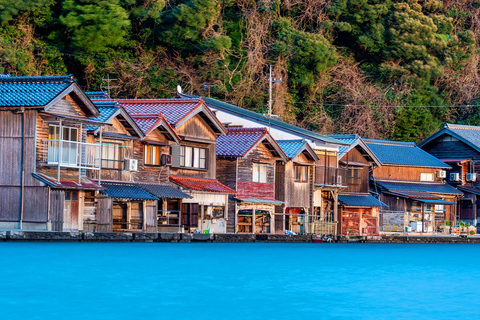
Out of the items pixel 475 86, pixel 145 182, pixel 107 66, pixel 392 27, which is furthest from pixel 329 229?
pixel 475 86

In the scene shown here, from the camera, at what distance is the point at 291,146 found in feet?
165

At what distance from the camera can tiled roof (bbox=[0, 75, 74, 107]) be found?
3428 centimetres

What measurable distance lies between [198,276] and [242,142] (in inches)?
1002

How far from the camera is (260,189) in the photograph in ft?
158

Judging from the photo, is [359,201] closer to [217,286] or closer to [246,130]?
[246,130]

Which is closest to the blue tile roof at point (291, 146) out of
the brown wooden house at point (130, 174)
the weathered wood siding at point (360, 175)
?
the weathered wood siding at point (360, 175)

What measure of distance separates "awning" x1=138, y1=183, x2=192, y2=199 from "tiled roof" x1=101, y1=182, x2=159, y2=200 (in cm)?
44

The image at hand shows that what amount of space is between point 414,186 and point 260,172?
54.6 ft

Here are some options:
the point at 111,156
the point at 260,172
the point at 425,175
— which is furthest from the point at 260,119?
the point at 425,175

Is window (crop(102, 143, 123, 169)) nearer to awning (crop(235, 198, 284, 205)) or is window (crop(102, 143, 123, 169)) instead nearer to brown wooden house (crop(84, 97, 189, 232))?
brown wooden house (crop(84, 97, 189, 232))

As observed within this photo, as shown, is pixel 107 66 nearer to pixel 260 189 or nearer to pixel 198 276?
pixel 260 189

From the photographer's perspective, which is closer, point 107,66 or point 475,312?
point 475,312

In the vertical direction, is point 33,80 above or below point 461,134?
below

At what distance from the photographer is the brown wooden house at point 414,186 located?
59.1m
